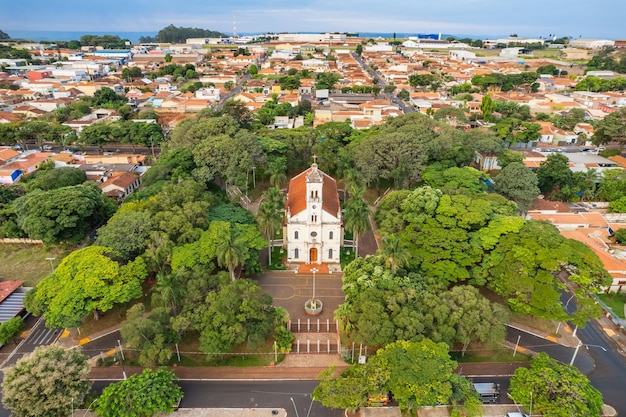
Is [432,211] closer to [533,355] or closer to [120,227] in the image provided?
[533,355]

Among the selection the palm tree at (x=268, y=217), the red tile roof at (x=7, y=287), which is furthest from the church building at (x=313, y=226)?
the red tile roof at (x=7, y=287)

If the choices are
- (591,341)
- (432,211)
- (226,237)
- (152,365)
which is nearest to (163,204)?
(226,237)

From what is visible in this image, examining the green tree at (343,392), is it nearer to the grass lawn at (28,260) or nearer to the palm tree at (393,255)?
the palm tree at (393,255)

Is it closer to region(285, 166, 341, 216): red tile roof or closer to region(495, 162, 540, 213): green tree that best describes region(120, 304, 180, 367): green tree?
region(285, 166, 341, 216): red tile roof

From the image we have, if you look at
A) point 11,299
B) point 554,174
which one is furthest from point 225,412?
point 554,174

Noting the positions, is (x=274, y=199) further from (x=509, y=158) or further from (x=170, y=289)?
(x=509, y=158)
